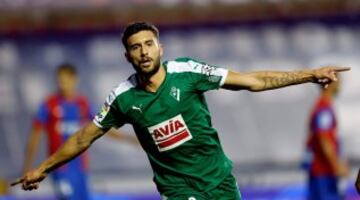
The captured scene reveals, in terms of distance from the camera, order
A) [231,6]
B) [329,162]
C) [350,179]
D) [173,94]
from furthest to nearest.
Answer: [231,6] → [350,179] → [329,162] → [173,94]

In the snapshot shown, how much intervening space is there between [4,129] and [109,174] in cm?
154

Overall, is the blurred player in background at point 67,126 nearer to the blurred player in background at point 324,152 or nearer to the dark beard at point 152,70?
the blurred player in background at point 324,152

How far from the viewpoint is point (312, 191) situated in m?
11.9

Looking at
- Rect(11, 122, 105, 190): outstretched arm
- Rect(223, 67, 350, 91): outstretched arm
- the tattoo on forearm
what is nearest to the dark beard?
Rect(223, 67, 350, 91): outstretched arm

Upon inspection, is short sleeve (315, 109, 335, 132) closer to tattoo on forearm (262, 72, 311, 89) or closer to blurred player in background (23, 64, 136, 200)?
blurred player in background (23, 64, 136, 200)

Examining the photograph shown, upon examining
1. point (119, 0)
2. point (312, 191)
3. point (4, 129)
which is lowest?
point (312, 191)

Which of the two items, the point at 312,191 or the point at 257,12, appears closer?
the point at 312,191

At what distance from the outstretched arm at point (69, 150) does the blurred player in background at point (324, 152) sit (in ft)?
13.5

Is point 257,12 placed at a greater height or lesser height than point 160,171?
greater

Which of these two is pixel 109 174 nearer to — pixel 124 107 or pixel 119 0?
pixel 119 0

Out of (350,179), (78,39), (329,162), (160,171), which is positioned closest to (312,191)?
(329,162)

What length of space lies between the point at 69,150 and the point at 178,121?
763 millimetres

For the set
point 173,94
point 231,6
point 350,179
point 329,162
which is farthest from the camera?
point 231,6

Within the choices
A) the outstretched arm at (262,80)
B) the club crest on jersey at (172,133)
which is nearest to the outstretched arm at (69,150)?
the club crest on jersey at (172,133)
